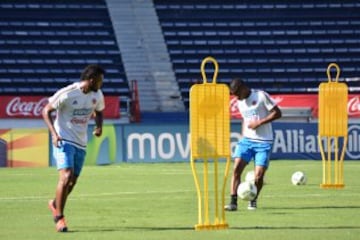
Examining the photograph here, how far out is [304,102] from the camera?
41188 millimetres

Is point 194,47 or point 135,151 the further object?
point 194,47

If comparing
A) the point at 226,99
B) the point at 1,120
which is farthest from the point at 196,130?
the point at 1,120

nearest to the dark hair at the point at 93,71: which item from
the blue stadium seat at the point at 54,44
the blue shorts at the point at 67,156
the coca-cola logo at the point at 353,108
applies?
the blue shorts at the point at 67,156

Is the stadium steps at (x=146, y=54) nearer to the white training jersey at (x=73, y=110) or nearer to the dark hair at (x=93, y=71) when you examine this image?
the white training jersey at (x=73, y=110)

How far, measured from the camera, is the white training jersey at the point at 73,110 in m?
13.7

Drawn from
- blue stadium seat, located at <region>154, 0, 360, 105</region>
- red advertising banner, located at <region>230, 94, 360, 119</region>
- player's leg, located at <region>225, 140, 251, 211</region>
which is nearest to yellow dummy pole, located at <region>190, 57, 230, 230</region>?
player's leg, located at <region>225, 140, 251, 211</region>

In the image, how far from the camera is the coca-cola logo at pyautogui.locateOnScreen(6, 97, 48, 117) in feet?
134

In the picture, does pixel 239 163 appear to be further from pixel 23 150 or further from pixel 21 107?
pixel 21 107

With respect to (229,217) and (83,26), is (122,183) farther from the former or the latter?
(83,26)

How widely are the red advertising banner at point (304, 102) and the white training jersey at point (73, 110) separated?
26965 millimetres

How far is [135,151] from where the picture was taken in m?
33.4

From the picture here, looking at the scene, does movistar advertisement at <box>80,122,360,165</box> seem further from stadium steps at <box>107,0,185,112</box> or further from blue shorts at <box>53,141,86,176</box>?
blue shorts at <box>53,141,86,176</box>

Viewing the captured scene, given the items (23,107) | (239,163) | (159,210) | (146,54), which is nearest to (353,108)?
(146,54)

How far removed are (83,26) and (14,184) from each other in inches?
1049
